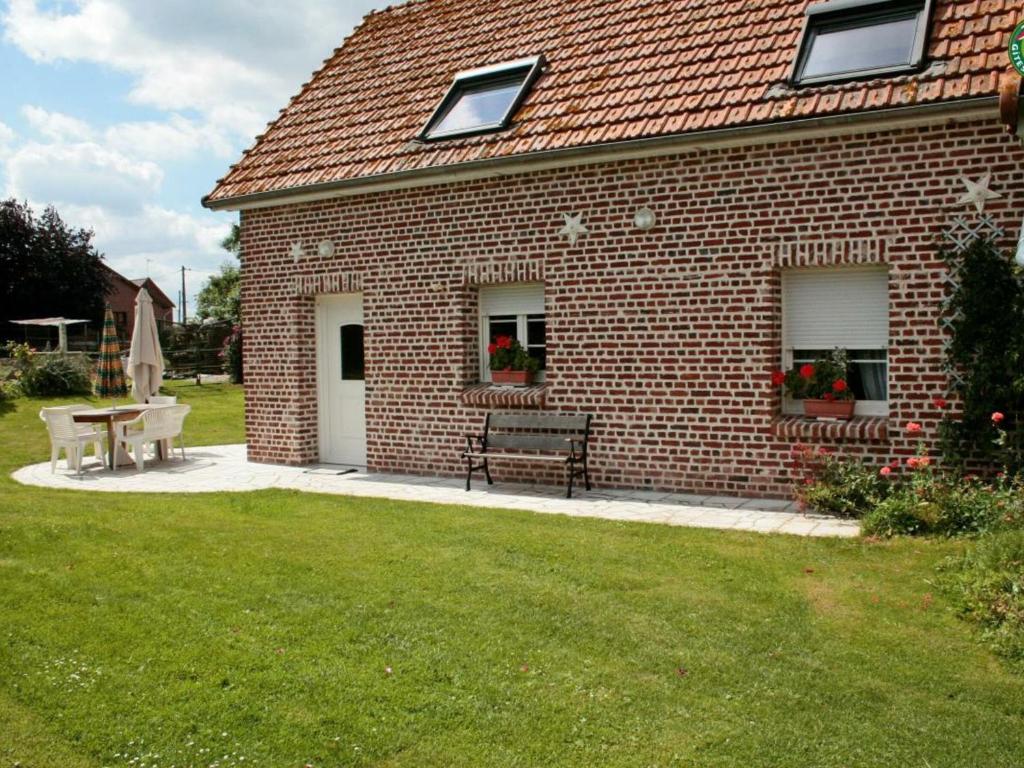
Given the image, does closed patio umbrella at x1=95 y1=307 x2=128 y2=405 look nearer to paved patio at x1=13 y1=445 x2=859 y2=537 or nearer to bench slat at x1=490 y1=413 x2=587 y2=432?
paved patio at x1=13 y1=445 x2=859 y2=537

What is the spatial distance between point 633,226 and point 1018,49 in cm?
439

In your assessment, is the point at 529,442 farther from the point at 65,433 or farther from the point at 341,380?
the point at 65,433

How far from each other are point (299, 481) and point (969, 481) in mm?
7404

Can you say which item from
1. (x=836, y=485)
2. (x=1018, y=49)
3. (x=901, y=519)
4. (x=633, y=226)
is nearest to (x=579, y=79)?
(x=633, y=226)

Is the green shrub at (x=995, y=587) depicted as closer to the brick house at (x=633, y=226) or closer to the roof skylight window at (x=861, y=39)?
the brick house at (x=633, y=226)

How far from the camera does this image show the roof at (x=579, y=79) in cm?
881

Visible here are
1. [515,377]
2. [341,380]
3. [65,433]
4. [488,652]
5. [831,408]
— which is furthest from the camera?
[341,380]

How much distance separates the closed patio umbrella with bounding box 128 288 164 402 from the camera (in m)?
13.7

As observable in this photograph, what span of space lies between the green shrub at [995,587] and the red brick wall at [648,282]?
8.13ft

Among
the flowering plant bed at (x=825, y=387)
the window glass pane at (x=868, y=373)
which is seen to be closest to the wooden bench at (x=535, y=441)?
the flowering plant bed at (x=825, y=387)

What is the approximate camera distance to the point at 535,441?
10484 millimetres

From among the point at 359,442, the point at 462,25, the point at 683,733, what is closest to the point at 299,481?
the point at 359,442

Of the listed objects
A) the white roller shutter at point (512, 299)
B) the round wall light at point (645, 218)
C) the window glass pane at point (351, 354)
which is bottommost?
the window glass pane at point (351, 354)

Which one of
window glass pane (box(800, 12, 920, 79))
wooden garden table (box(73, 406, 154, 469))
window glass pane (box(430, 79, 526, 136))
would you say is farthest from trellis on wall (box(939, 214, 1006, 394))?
wooden garden table (box(73, 406, 154, 469))
